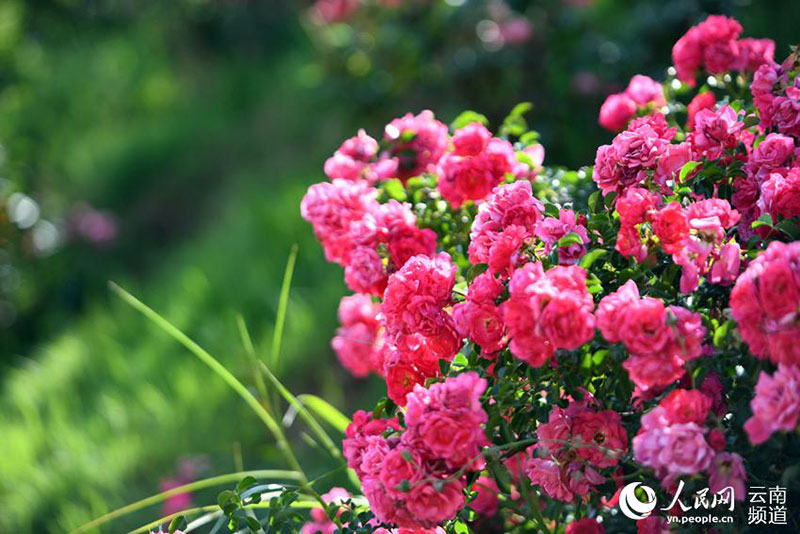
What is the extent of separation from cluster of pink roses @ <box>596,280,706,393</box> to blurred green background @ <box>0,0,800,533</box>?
165 cm

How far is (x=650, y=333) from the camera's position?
100 centimetres

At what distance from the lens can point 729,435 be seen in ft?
3.64

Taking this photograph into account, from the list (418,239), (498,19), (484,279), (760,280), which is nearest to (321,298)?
(498,19)

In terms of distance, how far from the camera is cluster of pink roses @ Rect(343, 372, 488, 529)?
1.05 m

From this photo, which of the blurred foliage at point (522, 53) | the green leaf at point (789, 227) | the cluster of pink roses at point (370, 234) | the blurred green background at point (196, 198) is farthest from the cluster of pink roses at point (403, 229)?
the blurred foliage at point (522, 53)

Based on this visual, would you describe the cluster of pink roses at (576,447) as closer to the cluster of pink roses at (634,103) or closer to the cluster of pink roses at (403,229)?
the cluster of pink roses at (403,229)

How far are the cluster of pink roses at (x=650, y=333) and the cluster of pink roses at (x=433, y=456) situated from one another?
0.18 m

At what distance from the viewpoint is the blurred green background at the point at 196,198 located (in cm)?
272

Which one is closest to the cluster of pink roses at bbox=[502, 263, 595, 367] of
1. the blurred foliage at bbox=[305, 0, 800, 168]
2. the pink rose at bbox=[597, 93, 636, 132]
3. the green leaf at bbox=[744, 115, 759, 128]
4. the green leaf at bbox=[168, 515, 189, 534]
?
the green leaf at bbox=[744, 115, 759, 128]

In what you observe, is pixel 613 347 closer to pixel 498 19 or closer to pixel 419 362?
pixel 419 362

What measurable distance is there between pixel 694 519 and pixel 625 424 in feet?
0.50

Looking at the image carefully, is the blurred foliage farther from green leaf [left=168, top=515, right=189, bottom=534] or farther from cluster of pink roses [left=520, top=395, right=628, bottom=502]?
green leaf [left=168, top=515, right=189, bottom=534]

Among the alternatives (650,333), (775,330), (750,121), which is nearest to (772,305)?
(775,330)

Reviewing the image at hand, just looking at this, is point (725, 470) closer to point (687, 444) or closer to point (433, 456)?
point (687, 444)
